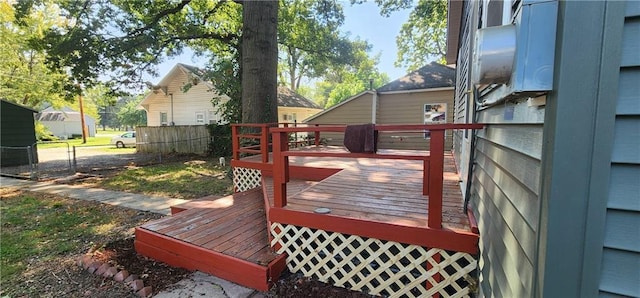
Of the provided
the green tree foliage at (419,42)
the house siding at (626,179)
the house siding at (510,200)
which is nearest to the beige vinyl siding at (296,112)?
the green tree foliage at (419,42)

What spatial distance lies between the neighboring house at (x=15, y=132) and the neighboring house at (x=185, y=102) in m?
5.37

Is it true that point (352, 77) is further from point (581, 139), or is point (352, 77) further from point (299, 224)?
point (581, 139)

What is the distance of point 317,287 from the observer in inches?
104

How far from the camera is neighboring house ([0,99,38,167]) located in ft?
35.6

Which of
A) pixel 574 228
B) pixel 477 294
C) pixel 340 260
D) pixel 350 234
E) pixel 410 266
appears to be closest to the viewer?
pixel 574 228

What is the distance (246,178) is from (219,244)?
3.06 metres

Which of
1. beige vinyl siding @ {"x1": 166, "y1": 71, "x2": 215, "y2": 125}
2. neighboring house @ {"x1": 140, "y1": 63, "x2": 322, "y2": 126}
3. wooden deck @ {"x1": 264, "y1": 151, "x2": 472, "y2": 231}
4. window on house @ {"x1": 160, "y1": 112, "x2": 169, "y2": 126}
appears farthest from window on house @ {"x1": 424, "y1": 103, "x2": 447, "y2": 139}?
window on house @ {"x1": 160, "y1": 112, "x2": 169, "y2": 126}

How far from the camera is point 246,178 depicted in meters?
6.04

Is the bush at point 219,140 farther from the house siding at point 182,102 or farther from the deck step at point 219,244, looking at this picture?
the deck step at point 219,244

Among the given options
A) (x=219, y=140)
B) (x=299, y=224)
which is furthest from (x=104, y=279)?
(x=219, y=140)

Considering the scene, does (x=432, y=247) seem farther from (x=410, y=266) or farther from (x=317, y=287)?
(x=317, y=287)

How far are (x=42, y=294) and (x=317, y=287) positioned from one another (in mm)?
2690

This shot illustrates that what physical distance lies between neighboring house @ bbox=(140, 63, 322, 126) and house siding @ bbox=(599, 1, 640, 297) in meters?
16.1

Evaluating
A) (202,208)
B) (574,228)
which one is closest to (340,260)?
(574,228)
